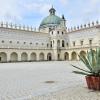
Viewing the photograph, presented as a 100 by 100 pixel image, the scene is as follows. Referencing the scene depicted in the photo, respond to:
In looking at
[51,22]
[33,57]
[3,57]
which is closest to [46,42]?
[33,57]

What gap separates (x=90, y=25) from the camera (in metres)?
57.5

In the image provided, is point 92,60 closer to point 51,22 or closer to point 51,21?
point 51,22

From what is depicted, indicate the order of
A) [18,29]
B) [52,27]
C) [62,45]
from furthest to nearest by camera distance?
1. [52,27]
2. [62,45]
3. [18,29]

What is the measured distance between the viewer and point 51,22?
222ft

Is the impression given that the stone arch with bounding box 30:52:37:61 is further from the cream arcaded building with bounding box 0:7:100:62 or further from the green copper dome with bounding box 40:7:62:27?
the green copper dome with bounding box 40:7:62:27

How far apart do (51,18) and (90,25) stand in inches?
673

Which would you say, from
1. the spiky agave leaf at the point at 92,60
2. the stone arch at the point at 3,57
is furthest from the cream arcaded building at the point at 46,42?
the spiky agave leaf at the point at 92,60

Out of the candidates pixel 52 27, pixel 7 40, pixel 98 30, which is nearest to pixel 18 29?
pixel 7 40

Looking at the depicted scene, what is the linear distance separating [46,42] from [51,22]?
9.72 m

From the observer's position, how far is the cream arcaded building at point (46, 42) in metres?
51.4

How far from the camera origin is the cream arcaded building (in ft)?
169

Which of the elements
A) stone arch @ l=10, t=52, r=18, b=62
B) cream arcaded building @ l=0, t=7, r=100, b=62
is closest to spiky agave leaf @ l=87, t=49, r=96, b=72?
cream arcaded building @ l=0, t=7, r=100, b=62

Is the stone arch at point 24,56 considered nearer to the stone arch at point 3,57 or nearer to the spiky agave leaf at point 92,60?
the stone arch at point 3,57

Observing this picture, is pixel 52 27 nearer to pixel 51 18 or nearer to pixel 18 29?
pixel 51 18
